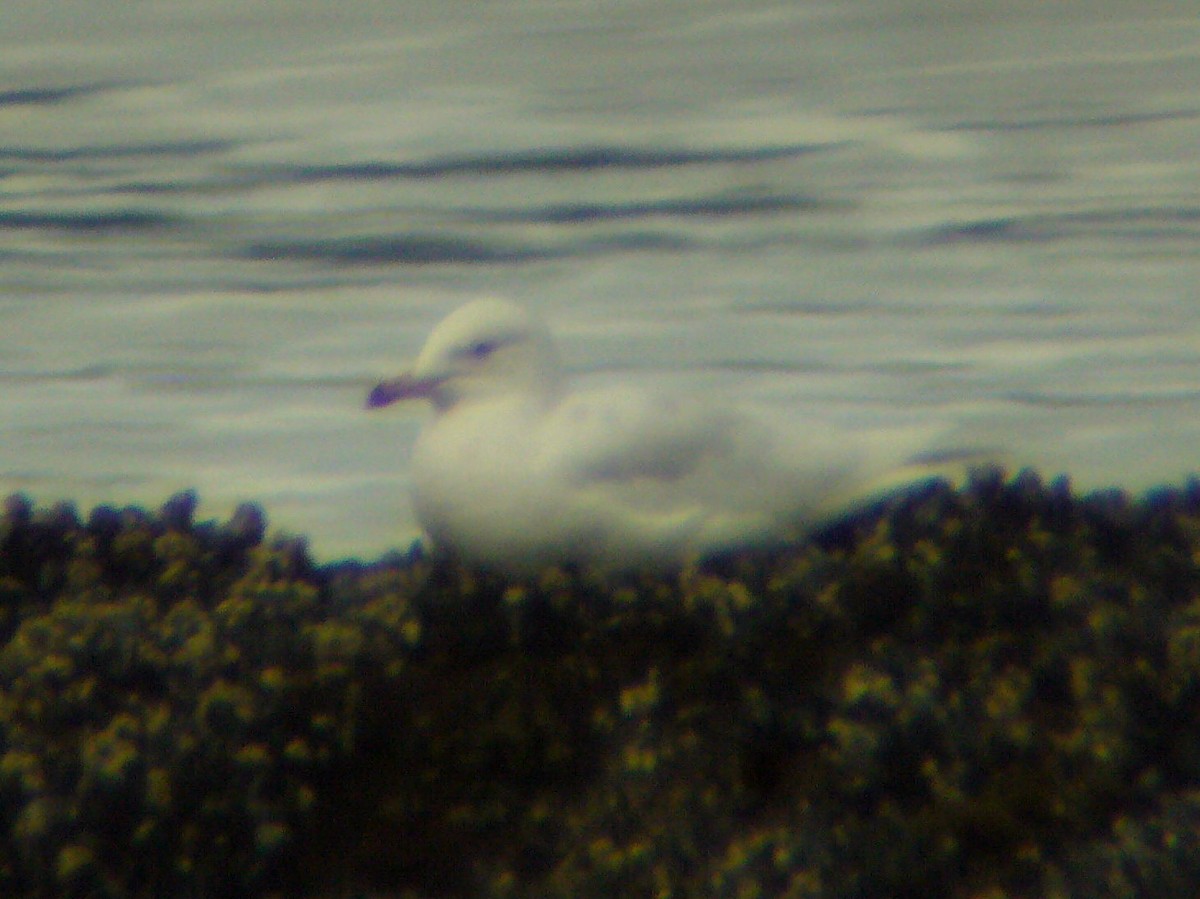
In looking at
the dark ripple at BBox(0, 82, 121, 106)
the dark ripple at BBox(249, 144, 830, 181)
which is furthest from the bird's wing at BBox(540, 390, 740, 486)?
the dark ripple at BBox(0, 82, 121, 106)

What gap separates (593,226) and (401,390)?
7685mm

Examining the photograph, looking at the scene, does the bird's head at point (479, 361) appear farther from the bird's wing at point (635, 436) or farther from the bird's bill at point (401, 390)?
the bird's wing at point (635, 436)

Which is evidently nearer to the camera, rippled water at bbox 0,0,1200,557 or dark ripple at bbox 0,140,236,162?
rippled water at bbox 0,0,1200,557

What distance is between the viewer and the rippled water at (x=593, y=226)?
9.91 metres

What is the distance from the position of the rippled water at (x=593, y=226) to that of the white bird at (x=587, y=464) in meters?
1.63

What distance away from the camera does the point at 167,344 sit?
38.1ft

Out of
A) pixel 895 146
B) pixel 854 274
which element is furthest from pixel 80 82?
pixel 854 274

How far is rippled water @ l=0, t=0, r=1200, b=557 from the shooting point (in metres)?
9.91

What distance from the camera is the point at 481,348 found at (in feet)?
21.5

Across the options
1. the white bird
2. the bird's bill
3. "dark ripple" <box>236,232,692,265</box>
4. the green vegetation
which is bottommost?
the green vegetation

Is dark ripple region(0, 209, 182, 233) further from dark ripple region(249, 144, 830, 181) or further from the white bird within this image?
the white bird

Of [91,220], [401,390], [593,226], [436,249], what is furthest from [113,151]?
[401,390]

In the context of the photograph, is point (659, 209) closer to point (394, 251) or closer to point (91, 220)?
point (394, 251)

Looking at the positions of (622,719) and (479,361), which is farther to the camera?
(479,361)
